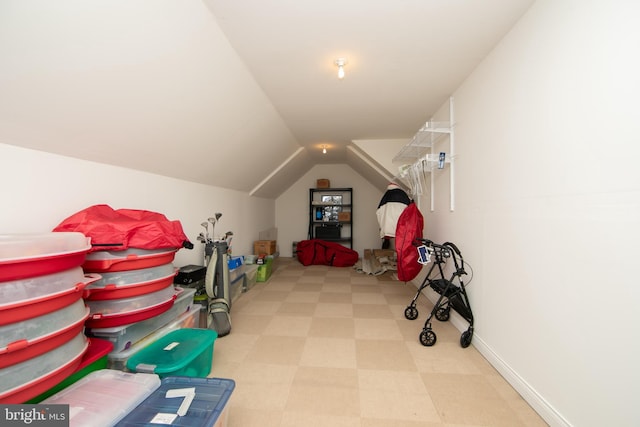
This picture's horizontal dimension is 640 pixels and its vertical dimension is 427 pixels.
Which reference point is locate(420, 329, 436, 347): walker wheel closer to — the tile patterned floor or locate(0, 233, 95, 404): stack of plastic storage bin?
the tile patterned floor

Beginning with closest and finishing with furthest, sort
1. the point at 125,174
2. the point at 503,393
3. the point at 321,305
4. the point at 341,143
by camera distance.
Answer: the point at 503,393
the point at 125,174
the point at 321,305
the point at 341,143

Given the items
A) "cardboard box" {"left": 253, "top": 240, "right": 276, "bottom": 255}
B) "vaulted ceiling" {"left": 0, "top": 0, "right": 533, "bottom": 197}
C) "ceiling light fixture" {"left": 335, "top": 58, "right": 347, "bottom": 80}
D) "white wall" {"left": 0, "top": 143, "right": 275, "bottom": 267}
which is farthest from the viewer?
"cardboard box" {"left": 253, "top": 240, "right": 276, "bottom": 255}

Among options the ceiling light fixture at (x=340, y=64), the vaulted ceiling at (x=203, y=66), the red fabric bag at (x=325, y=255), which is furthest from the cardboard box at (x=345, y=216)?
the ceiling light fixture at (x=340, y=64)

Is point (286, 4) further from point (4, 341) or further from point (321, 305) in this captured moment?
point (321, 305)

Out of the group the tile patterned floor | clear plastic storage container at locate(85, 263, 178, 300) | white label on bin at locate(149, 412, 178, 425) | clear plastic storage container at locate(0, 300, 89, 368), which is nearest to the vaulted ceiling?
clear plastic storage container at locate(85, 263, 178, 300)

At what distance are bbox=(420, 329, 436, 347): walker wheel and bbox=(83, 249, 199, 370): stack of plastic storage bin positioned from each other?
200 cm

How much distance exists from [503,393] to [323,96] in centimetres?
284

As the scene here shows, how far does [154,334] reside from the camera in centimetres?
175

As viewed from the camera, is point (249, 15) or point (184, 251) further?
point (184, 251)

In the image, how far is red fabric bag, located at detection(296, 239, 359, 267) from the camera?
5.43 m

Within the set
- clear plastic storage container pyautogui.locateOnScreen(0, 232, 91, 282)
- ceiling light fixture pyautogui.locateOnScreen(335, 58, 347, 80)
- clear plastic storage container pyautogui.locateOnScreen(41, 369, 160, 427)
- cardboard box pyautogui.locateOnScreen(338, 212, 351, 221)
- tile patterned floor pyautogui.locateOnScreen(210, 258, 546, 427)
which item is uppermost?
ceiling light fixture pyautogui.locateOnScreen(335, 58, 347, 80)

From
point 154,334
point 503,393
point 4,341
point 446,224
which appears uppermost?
point 446,224

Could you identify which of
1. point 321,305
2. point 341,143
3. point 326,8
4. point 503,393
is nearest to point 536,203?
point 503,393

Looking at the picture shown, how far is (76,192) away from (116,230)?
56 centimetres
